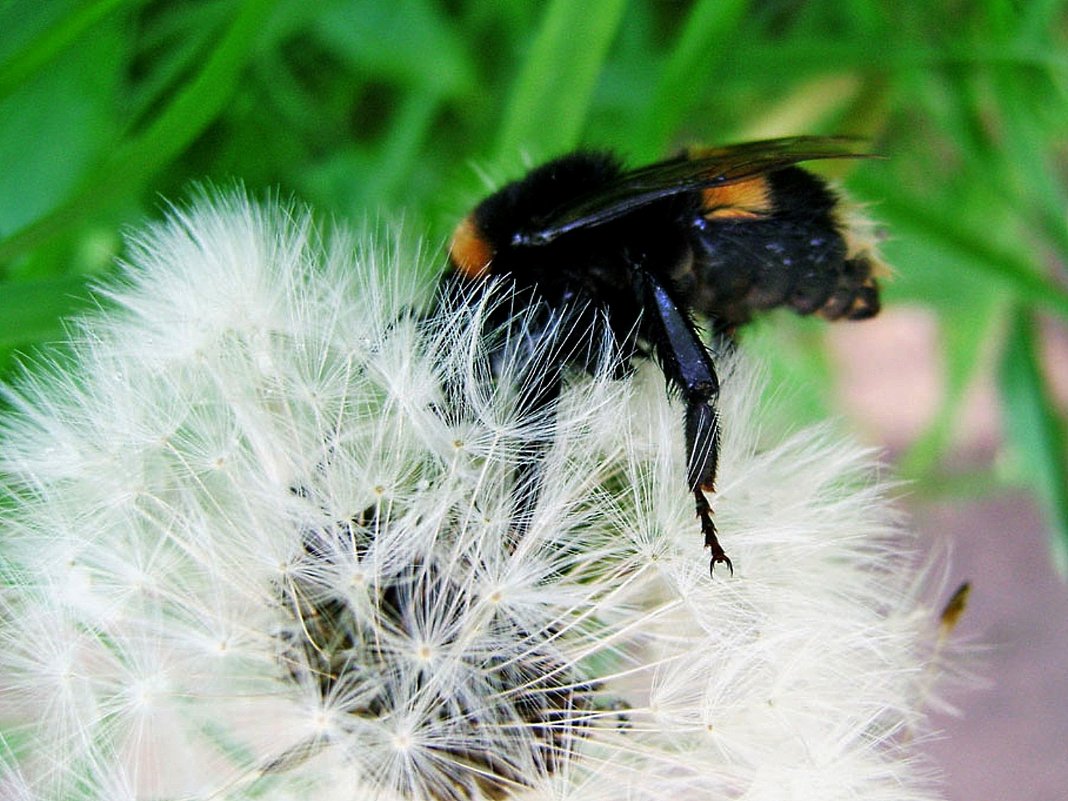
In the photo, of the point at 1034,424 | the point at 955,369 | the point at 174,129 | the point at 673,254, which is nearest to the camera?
the point at 673,254

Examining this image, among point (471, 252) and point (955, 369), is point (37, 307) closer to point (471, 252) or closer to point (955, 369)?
point (471, 252)

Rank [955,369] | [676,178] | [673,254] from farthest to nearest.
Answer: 1. [955,369]
2. [673,254]
3. [676,178]

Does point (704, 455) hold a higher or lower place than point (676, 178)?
lower

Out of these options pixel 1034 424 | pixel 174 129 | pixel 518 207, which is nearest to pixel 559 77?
pixel 518 207

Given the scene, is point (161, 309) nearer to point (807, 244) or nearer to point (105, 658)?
point (105, 658)

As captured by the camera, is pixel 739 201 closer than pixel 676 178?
No

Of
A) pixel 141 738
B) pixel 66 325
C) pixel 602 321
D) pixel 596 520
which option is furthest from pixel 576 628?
pixel 66 325

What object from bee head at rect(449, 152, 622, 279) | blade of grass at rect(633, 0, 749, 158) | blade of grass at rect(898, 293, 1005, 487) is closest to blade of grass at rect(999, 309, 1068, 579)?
blade of grass at rect(898, 293, 1005, 487)
